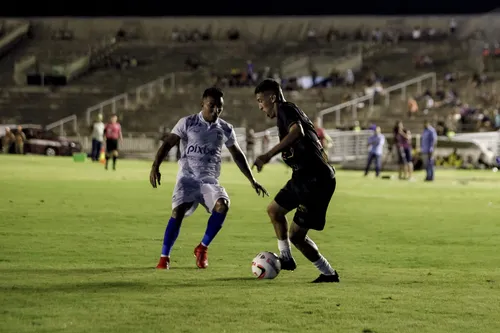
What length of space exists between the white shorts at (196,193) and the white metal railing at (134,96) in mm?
52703

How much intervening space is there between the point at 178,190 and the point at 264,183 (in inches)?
843

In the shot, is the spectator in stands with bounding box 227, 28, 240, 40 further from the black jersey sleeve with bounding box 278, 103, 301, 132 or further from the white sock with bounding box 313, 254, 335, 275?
the black jersey sleeve with bounding box 278, 103, 301, 132

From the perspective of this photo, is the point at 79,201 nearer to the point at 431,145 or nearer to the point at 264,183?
the point at 264,183

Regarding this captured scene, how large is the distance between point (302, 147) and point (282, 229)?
1.02 m

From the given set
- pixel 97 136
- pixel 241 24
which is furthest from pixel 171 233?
pixel 241 24

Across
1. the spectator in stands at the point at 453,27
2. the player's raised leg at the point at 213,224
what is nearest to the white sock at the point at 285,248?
the player's raised leg at the point at 213,224

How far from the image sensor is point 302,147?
11539 millimetres

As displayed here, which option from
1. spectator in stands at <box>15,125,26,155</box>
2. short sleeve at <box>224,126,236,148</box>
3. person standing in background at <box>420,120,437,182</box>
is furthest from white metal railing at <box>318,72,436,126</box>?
short sleeve at <box>224,126,236,148</box>

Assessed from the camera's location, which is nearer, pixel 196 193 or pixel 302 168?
pixel 302 168

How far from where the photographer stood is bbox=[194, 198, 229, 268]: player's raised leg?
13.0m

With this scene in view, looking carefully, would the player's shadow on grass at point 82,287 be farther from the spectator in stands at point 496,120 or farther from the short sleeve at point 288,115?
the spectator in stands at point 496,120

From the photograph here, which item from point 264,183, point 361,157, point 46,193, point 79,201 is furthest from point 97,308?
point 361,157

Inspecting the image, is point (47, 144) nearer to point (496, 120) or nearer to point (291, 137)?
point (496, 120)

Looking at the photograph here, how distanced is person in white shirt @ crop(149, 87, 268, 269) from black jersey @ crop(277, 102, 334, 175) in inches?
51.0
